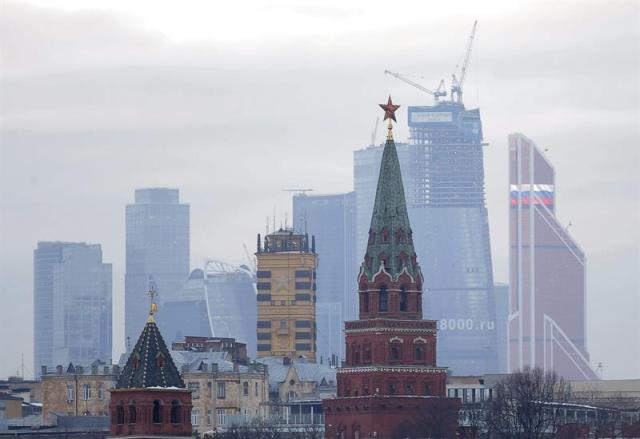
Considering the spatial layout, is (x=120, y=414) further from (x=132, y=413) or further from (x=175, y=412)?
(x=175, y=412)

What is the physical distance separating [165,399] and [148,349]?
3462 millimetres

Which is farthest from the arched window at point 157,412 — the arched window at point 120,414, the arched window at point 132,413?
the arched window at point 120,414

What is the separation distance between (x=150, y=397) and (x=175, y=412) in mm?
2023

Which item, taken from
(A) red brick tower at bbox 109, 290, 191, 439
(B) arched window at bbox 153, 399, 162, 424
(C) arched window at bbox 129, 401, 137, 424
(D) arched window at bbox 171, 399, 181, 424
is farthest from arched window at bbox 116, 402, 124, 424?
(D) arched window at bbox 171, 399, 181, 424

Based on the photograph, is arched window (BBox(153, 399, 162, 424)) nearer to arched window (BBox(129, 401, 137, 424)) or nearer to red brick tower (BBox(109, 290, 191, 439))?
red brick tower (BBox(109, 290, 191, 439))

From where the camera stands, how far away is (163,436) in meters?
196

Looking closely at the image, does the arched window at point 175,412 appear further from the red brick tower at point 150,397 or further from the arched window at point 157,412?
the arched window at point 157,412

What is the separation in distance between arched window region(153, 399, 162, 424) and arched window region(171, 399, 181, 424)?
2.95 ft

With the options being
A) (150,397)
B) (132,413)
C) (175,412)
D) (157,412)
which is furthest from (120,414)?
(175,412)

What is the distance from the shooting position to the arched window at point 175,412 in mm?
197125

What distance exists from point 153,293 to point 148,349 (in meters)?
3.55

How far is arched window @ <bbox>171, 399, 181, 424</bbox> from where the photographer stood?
19712 centimetres

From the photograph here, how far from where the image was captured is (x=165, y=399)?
197 m

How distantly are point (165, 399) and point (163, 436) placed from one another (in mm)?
2398
